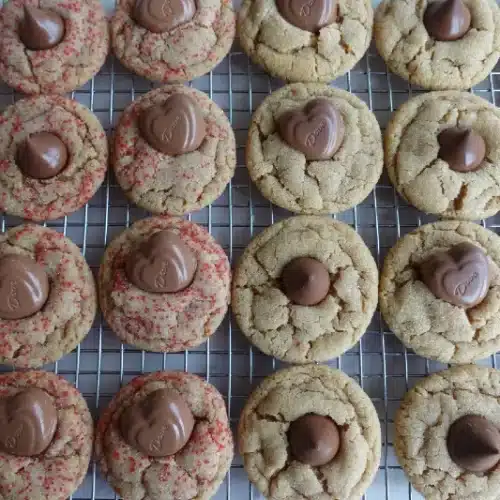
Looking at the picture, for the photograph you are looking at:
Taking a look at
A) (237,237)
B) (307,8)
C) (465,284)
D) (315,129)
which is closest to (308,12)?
(307,8)

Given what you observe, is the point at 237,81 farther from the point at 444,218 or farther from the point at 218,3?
the point at 444,218

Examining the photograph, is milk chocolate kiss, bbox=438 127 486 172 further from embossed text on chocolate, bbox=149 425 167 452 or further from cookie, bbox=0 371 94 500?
cookie, bbox=0 371 94 500

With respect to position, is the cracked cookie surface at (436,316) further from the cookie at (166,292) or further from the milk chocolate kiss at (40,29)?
the milk chocolate kiss at (40,29)

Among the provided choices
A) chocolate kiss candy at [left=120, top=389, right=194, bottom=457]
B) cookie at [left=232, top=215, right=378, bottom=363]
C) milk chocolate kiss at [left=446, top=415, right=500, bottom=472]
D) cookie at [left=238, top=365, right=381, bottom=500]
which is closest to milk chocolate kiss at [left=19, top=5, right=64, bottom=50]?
cookie at [left=232, top=215, right=378, bottom=363]

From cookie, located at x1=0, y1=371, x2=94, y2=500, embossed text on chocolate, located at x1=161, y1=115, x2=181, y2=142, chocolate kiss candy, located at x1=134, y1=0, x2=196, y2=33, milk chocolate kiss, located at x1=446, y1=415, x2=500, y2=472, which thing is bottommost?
cookie, located at x1=0, y1=371, x2=94, y2=500

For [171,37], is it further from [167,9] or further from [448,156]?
[448,156]

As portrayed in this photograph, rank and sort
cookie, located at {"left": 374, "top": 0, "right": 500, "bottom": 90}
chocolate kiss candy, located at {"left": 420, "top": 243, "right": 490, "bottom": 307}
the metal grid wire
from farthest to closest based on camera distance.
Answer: cookie, located at {"left": 374, "top": 0, "right": 500, "bottom": 90} → the metal grid wire → chocolate kiss candy, located at {"left": 420, "top": 243, "right": 490, "bottom": 307}

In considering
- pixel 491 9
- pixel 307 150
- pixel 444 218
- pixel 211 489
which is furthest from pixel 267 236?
pixel 491 9
